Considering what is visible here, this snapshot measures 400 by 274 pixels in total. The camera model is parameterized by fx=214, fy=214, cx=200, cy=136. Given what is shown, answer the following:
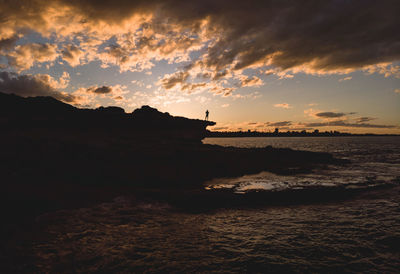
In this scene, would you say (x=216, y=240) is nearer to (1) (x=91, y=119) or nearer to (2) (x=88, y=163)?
(2) (x=88, y=163)

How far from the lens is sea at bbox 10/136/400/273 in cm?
615

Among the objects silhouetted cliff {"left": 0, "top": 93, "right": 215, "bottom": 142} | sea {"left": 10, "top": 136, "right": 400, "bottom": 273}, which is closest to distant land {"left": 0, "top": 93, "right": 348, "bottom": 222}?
silhouetted cliff {"left": 0, "top": 93, "right": 215, "bottom": 142}

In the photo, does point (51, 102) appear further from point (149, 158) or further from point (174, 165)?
point (174, 165)

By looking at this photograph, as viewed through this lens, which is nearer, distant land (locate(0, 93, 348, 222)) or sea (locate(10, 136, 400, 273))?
sea (locate(10, 136, 400, 273))

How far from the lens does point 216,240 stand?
25.5 ft

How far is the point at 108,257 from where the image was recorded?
6.49 meters

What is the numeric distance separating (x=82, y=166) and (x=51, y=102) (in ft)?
66.2

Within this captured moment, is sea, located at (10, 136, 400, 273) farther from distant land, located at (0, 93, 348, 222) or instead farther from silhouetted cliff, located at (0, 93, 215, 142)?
silhouetted cliff, located at (0, 93, 215, 142)

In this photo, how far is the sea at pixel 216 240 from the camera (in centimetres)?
615

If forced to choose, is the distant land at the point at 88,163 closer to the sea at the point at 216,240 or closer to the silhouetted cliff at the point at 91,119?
the silhouetted cliff at the point at 91,119

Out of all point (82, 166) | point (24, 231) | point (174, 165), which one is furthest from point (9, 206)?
point (174, 165)

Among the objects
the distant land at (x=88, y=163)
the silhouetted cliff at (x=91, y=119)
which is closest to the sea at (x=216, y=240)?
the distant land at (x=88, y=163)

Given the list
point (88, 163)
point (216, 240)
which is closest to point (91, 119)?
point (88, 163)

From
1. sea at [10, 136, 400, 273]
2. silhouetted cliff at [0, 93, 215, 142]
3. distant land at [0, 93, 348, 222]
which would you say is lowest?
sea at [10, 136, 400, 273]
